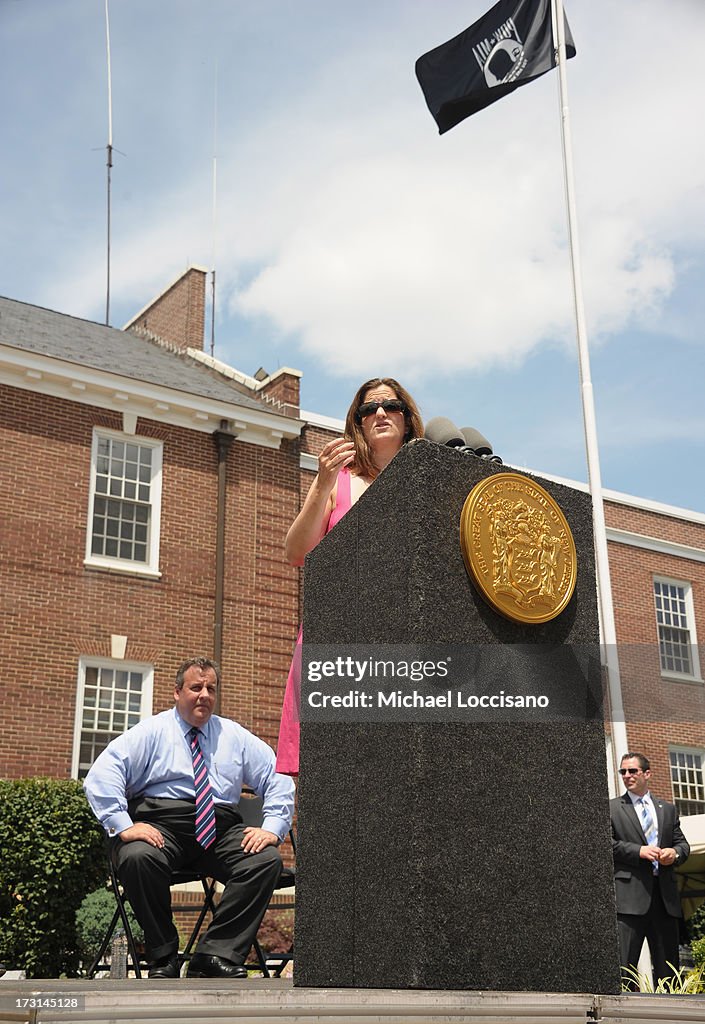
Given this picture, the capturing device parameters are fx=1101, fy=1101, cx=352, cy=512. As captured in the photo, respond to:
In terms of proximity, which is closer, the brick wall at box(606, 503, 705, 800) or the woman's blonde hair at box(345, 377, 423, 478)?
the woman's blonde hair at box(345, 377, 423, 478)

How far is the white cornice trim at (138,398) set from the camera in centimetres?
1689

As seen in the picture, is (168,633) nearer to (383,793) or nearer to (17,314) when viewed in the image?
(17,314)

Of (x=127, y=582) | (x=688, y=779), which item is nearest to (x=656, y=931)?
(x=127, y=582)

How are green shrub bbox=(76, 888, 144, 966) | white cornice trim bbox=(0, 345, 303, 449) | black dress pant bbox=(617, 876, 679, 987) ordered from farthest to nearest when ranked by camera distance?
white cornice trim bbox=(0, 345, 303, 449)
green shrub bbox=(76, 888, 144, 966)
black dress pant bbox=(617, 876, 679, 987)

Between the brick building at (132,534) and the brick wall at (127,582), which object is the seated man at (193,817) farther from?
the brick wall at (127,582)

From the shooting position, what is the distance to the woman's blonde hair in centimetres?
393

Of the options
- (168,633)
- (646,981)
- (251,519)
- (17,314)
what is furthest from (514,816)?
(17,314)

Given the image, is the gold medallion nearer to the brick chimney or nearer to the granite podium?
the granite podium

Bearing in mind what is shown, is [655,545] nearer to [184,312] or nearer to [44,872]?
[184,312]

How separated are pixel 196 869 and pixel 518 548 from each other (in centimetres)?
242

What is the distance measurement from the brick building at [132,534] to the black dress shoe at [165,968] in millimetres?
10360

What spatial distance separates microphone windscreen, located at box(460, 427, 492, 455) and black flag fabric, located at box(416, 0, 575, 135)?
41.9 feet

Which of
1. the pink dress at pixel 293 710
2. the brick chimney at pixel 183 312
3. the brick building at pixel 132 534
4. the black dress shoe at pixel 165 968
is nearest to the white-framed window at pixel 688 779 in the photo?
the brick building at pixel 132 534

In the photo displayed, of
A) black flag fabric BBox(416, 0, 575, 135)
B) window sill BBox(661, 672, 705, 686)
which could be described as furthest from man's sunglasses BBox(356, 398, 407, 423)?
window sill BBox(661, 672, 705, 686)
